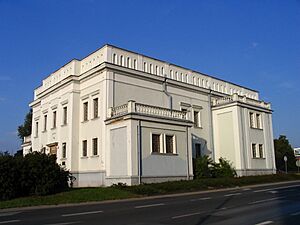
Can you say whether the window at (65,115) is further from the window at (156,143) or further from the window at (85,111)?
the window at (156,143)

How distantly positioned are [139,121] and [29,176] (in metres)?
8.72

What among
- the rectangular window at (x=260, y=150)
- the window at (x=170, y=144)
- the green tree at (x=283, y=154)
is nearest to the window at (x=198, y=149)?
the rectangular window at (x=260, y=150)

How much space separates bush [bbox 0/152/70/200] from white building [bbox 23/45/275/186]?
5.31 m

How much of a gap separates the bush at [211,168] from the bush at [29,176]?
41.6 ft

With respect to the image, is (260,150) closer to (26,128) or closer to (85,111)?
(85,111)

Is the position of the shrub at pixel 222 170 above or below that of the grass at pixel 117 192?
above

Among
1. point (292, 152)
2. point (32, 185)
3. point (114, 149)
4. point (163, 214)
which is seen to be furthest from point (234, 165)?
point (292, 152)

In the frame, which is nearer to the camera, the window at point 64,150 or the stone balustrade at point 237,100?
the window at point 64,150

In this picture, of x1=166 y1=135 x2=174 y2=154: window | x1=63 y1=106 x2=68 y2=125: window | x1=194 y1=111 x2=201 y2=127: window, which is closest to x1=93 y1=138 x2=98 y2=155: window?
x1=63 y1=106 x2=68 y2=125: window

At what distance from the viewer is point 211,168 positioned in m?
33.1

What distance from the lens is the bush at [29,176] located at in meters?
19.8

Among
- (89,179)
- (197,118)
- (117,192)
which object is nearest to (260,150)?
(197,118)

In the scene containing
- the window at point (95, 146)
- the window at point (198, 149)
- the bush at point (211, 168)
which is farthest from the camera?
the window at point (198, 149)

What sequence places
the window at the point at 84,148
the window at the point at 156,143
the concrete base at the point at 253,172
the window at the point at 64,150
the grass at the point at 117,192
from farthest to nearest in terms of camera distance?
the concrete base at the point at 253,172 < the window at the point at 64,150 < the window at the point at 84,148 < the window at the point at 156,143 < the grass at the point at 117,192
